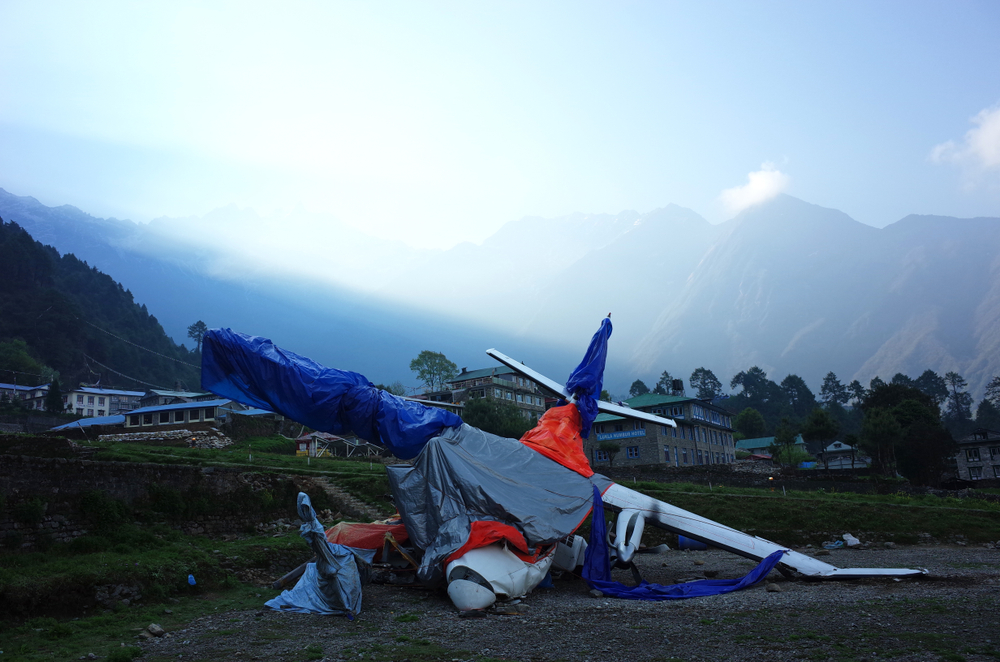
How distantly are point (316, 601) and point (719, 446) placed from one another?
5689cm

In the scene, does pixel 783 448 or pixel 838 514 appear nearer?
→ pixel 838 514

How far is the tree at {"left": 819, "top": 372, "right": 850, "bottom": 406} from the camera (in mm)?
128625

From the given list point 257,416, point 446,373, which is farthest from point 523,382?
point 257,416

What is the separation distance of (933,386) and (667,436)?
98770 millimetres

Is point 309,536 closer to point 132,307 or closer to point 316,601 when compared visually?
point 316,601

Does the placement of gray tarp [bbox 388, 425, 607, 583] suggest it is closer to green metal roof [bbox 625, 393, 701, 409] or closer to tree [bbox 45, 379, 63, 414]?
Answer: green metal roof [bbox 625, 393, 701, 409]

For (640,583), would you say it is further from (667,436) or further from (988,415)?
(988,415)

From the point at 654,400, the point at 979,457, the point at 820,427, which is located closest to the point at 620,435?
the point at 654,400

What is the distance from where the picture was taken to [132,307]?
106125 mm

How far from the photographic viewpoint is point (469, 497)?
50.1ft

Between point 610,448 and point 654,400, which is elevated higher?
point 654,400

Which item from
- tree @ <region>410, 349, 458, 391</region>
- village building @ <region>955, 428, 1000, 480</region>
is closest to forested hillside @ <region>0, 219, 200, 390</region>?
tree @ <region>410, 349, 458, 391</region>

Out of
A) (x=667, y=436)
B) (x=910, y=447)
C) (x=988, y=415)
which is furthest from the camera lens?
(x=988, y=415)

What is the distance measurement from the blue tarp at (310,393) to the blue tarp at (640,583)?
15.5 feet
